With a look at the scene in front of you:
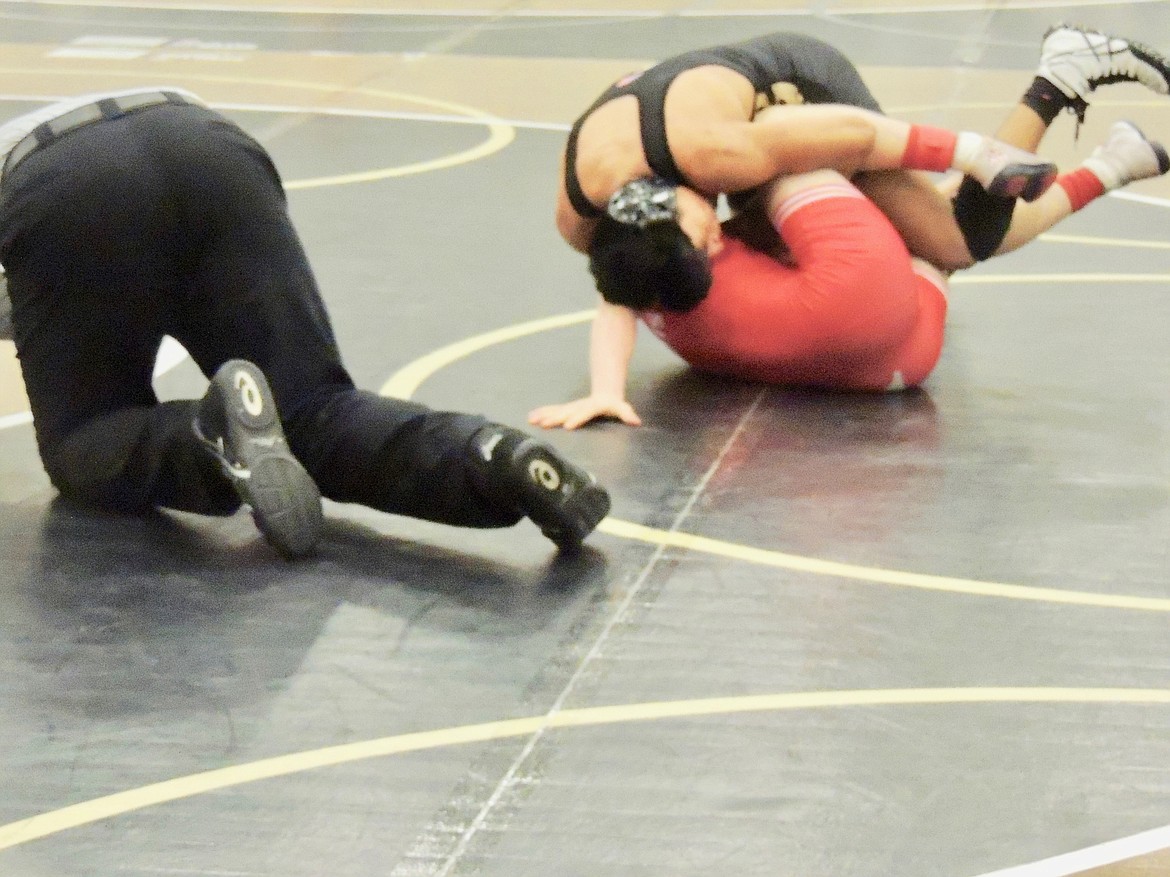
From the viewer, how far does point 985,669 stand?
8.41 ft

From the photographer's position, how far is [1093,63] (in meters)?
4.55

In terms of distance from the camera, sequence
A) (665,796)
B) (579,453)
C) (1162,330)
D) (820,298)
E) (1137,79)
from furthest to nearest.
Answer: (1137,79) < (1162,330) < (820,298) < (579,453) < (665,796)

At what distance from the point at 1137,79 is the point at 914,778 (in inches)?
112

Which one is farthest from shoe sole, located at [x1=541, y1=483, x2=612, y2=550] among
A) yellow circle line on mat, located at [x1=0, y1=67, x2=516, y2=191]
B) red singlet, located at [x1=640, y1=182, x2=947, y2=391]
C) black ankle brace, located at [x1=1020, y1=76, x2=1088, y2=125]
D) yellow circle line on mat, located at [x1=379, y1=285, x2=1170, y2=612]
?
yellow circle line on mat, located at [x1=0, y1=67, x2=516, y2=191]

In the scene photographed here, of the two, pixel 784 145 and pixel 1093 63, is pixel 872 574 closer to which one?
pixel 784 145

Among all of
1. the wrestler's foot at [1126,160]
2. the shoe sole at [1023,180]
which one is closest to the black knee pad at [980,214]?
the shoe sole at [1023,180]

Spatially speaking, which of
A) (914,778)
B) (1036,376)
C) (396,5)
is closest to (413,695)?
(914,778)

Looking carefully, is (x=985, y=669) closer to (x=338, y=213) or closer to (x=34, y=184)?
(x=34, y=184)

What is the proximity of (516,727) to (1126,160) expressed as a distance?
101 inches

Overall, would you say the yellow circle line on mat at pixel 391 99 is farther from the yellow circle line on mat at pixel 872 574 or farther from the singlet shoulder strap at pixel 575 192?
the yellow circle line on mat at pixel 872 574

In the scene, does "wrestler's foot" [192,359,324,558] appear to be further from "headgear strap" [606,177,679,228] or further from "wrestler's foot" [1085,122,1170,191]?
"wrestler's foot" [1085,122,1170,191]

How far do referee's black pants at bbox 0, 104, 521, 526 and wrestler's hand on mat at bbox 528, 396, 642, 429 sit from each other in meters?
0.62

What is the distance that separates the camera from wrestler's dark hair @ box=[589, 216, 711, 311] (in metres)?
3.68

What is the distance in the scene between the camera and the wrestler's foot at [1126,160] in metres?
4.26
